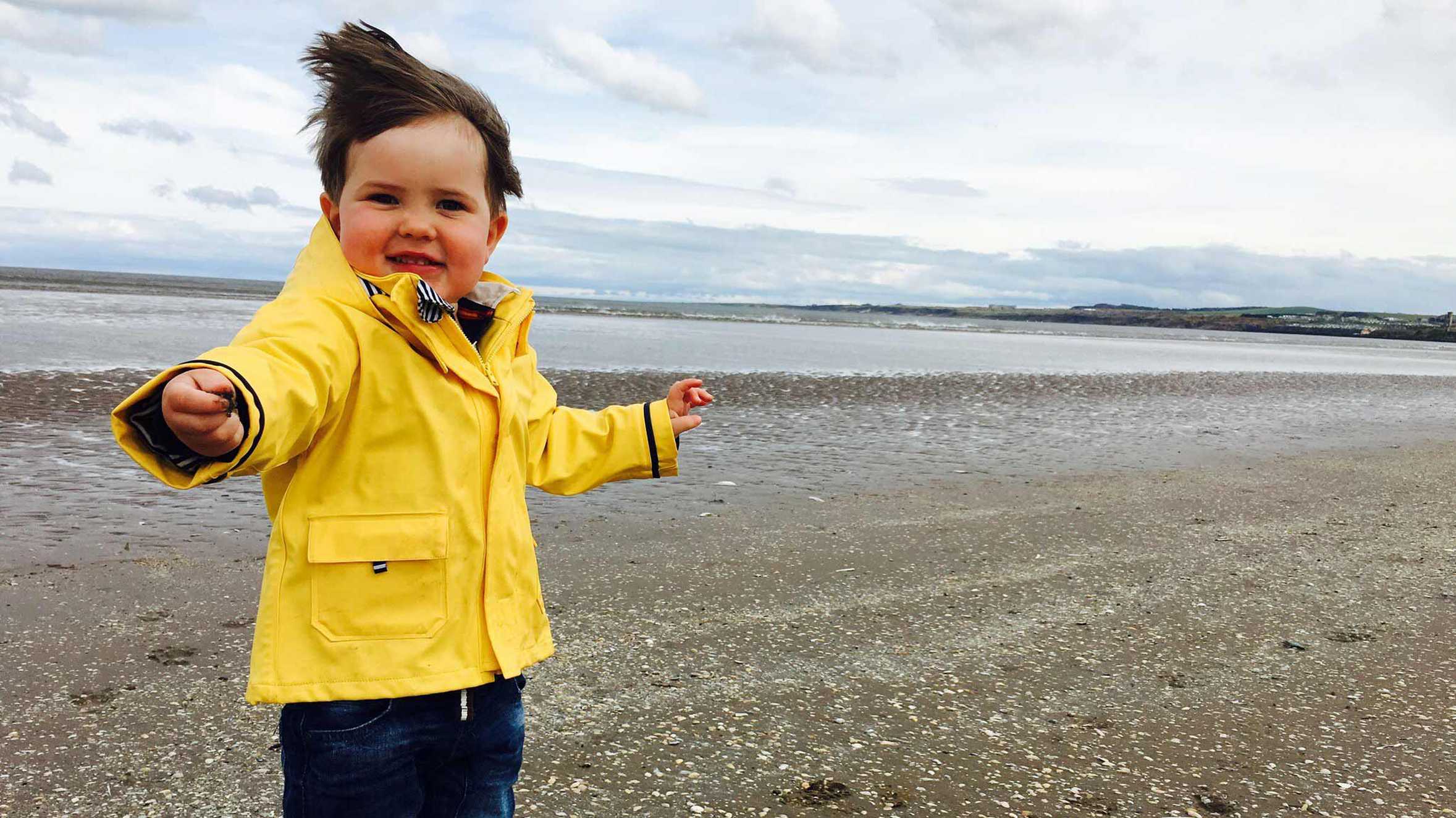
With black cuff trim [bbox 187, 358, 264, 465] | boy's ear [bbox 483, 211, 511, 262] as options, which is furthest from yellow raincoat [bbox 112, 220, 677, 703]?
boy's ear [bbox 483, 211, 511, 262]

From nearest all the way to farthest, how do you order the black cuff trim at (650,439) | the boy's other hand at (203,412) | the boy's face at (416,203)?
the boy's other hand at (203,412), the boy's face at (416,203), the black cuff trim at (650,439)

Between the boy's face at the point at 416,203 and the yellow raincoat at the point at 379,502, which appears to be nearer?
the yellow raincoat at the point at 379,502

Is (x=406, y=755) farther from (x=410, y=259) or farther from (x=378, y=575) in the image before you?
(x=410, y=259)

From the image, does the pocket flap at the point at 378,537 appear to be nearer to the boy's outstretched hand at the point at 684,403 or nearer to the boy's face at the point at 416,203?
the boy's face at the point at 416,203

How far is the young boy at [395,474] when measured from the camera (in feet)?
6.62

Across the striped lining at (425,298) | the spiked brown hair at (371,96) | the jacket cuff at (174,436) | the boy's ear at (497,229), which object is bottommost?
the jacket cuff at (174,436)

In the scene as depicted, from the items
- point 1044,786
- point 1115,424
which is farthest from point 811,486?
point 1115,424

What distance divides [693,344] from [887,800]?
85.2 ft

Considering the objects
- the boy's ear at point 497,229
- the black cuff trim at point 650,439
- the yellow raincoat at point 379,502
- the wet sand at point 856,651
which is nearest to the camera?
the yellow raincoat at point 379,502

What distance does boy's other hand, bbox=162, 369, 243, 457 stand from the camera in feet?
5.10

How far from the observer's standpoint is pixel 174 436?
1613 mm

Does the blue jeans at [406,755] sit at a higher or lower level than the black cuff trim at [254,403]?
lower

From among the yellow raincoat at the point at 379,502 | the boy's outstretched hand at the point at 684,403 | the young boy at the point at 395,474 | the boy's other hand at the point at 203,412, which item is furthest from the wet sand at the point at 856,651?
the boy's other hand at the point at 203,412

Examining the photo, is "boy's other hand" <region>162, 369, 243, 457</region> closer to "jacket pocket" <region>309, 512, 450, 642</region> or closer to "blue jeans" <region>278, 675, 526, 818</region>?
"jacket pocket" <region>309, 512, 450, 642</region>
